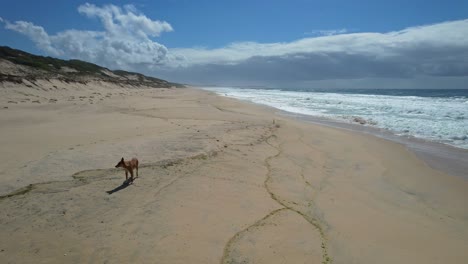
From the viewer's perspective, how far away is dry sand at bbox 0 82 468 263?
14.1 ft

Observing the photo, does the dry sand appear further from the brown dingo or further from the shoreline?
the shoreline

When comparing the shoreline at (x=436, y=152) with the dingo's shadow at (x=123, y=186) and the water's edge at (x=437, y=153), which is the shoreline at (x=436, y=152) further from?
the dingo's shadow at (x=123, y=186)

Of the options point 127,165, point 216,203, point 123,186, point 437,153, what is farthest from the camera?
point 437,153

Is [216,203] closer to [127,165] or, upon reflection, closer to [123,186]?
[123,186]

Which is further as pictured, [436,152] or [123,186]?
[436,152]

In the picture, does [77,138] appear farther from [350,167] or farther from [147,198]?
A: [350,167]

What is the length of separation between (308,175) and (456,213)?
3083mm

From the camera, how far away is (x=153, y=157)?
7.96m

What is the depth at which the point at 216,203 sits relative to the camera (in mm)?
5656

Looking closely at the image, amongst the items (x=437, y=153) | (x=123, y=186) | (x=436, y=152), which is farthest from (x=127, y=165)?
(x=436, y=152)

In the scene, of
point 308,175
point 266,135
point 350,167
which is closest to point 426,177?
point 350,167

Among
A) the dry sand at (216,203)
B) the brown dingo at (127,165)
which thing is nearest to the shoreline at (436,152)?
the dry sand at (216,203)

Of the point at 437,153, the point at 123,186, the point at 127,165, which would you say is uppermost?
the point at 127,165

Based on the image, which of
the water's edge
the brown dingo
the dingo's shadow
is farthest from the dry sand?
the water's edge
